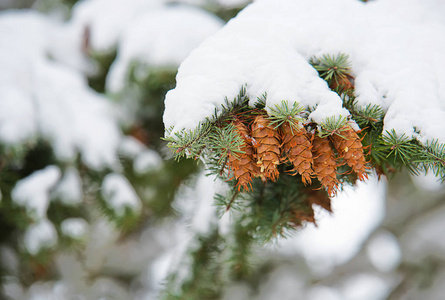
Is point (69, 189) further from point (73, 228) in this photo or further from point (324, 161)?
point (324, 161)

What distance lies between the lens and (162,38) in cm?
94

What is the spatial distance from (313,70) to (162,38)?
55 cm

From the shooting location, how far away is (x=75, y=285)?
1.60 meters

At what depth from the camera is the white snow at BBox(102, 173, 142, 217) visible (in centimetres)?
93

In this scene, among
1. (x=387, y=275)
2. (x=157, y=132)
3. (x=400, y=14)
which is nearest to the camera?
(x=400, y=14)

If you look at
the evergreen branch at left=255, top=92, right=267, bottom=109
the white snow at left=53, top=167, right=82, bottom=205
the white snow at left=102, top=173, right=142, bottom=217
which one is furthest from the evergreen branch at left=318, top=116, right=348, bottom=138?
the white snow at left=53, top=167, right=82, bottom=205

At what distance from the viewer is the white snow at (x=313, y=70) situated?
1.68 ft

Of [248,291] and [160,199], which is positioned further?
[248,291]

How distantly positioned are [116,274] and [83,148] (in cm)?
109

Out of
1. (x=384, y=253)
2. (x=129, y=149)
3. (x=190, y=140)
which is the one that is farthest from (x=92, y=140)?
(x=384, y=253)

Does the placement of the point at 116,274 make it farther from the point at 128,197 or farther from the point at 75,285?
the point at 128,197

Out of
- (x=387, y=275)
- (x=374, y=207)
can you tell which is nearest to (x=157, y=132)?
(x=374, y=207)

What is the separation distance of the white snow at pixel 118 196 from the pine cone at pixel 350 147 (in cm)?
64

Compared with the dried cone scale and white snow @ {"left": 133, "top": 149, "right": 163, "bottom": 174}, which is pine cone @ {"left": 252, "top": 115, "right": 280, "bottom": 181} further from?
white snow @ {"left": 133, "top": 149, "right": 163, "bottom": 174}
